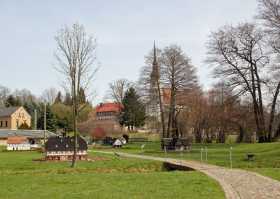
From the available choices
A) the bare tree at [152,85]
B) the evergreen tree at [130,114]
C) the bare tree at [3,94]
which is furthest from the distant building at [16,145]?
the bare tree at [3,94]

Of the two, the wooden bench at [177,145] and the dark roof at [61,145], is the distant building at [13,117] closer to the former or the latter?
the wooden bench at [177,145]

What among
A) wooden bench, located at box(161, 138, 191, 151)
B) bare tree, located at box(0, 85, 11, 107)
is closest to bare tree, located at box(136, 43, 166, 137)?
wooden bench, located at box(161, 138, 191, 151)

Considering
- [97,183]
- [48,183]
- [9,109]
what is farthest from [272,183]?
[9,109]

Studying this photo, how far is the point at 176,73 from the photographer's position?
5591cm

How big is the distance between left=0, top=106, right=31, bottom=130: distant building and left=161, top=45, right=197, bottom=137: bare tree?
54448mm

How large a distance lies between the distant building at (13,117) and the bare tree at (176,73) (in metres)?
54.4

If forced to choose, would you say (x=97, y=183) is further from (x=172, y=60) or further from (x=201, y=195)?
(x=172, y=60)

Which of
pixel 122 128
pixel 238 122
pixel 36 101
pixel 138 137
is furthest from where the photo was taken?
pixel 36 101

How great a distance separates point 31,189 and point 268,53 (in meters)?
37.6

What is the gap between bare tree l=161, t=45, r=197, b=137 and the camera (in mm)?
55812

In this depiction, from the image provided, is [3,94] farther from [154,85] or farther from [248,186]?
[248,186]

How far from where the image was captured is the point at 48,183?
16.5 metres

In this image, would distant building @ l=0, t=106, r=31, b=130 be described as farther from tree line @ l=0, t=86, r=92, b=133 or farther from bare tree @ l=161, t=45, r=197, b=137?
bare tree @ l=161, t=45, r=197, b=137

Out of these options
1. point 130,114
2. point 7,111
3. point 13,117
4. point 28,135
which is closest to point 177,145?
point 28,135
